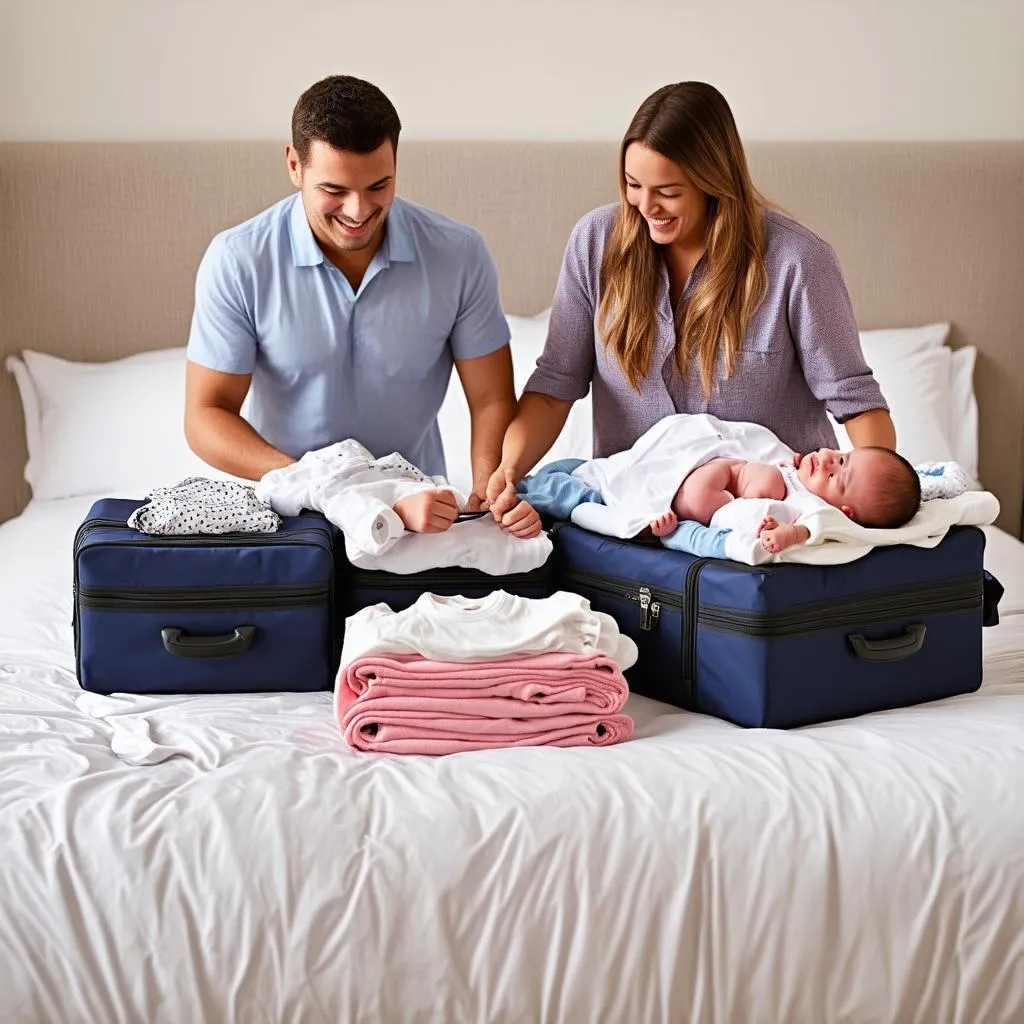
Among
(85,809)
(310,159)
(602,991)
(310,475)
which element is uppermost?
(310,159)

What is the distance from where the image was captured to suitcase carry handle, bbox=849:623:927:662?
69.1 inches

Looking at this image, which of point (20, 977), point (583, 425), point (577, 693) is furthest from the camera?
point (583, 425)

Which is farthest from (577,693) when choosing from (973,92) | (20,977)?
(973,92)

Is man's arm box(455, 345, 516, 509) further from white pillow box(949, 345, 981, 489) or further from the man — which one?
white pillow box(949, 345, 981, 489)

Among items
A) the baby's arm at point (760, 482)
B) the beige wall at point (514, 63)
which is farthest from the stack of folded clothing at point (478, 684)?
the beige wall at point (514, 63)

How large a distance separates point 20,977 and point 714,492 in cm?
111

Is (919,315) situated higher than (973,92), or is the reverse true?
(973,92)

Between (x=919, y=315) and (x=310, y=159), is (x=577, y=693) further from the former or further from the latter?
(x=919, y=315)

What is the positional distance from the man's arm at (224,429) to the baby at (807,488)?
2.20 ft

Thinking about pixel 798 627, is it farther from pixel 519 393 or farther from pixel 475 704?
pixel 519 393

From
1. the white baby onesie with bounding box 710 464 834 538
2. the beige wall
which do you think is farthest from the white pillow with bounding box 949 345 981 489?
the white baby onesie with bounding box 710 464 834 538

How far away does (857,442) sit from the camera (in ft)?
7.02

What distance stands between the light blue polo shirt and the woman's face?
35 cm

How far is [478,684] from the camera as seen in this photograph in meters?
1.65
